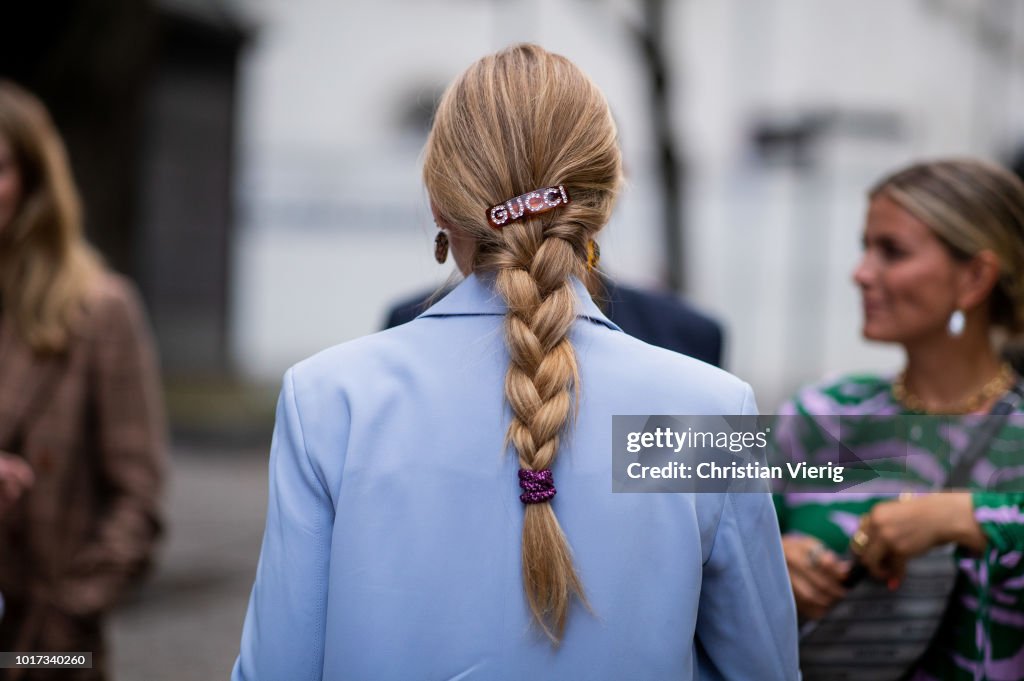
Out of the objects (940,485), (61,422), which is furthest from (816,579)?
(61,422)

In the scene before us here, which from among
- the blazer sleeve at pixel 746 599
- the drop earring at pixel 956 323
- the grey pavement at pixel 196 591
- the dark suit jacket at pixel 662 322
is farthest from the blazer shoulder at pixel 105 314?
the grey pavement at pixel 196 591

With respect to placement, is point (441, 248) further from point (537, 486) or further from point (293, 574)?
point (293, 574)

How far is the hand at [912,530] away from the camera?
7.09 feet

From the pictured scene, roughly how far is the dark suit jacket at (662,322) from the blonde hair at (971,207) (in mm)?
660

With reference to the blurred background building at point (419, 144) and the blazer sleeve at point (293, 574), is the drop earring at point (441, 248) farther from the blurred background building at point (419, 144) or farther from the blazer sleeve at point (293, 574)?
the blurred background building at point (419, 144)

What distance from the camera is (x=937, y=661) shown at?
226 centimetres

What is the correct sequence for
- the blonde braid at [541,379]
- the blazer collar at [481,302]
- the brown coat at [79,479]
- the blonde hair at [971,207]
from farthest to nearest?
1. the brown coat at [79,479]
2. the blonde hair at [971,207]
3. the blazer collar at [481,302]
4. the blonde braid at [541,379]

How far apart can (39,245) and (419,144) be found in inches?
475

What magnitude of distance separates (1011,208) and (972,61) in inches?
572

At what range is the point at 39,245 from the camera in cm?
294

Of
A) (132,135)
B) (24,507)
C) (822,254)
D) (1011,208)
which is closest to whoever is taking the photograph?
(1011,208)

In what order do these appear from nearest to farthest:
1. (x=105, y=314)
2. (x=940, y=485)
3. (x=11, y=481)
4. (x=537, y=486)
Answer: (x=537, y=486)
(x=940, y=485)
(x=11, y=481)
(x=105, y=314)

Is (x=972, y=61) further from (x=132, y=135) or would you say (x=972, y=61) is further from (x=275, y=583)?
(x=275, y=583)

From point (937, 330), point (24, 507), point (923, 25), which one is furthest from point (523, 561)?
point (923, 25)
